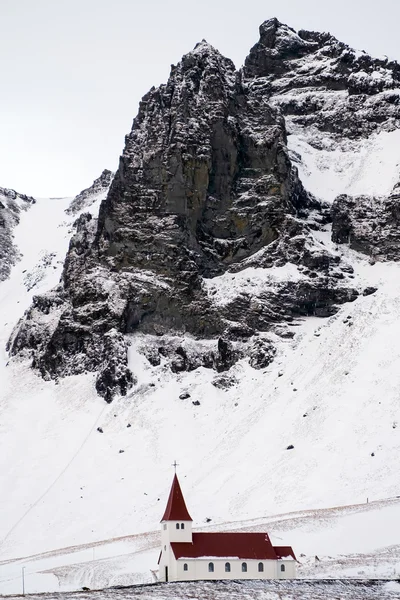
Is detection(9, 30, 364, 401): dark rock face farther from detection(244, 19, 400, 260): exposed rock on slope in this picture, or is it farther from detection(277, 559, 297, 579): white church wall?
detection(277, 559, 297, 579): white church wall

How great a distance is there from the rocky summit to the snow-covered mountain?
0.88 ft

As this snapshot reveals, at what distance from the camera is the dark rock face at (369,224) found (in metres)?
114

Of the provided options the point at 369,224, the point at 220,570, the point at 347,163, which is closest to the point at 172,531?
the point at 220,570

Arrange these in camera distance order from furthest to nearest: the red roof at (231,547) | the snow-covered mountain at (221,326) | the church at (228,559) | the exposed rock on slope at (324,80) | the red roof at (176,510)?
1. the exposed rock on slope at (324,80)
2. the snow-covered mountain at (221,326)
3. the red roof at (176,510)
4. the red roof at (231,547)
5. the church at (228,559)

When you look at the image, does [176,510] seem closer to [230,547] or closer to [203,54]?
[230,547]

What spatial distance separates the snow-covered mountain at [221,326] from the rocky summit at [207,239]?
269 mm

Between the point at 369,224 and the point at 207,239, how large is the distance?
71.5 feet

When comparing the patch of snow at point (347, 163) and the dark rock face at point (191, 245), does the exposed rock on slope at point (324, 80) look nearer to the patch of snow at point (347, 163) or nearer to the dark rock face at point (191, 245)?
the patch of snow at point (347, 163)

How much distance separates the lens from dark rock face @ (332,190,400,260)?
114312 mm

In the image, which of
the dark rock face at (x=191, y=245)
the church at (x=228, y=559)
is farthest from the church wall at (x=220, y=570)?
the dark rock face at (x=191, y=245)

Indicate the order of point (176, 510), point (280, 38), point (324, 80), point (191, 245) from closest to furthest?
point (176, 510), point (191, 245), point (324, 80), point (280, 38)

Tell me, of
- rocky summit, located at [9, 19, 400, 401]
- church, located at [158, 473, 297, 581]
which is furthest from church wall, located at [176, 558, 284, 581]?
rocky summit, located at [9, 19, 400, 401]

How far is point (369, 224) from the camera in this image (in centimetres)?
11769

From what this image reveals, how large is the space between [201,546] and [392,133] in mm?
94273
